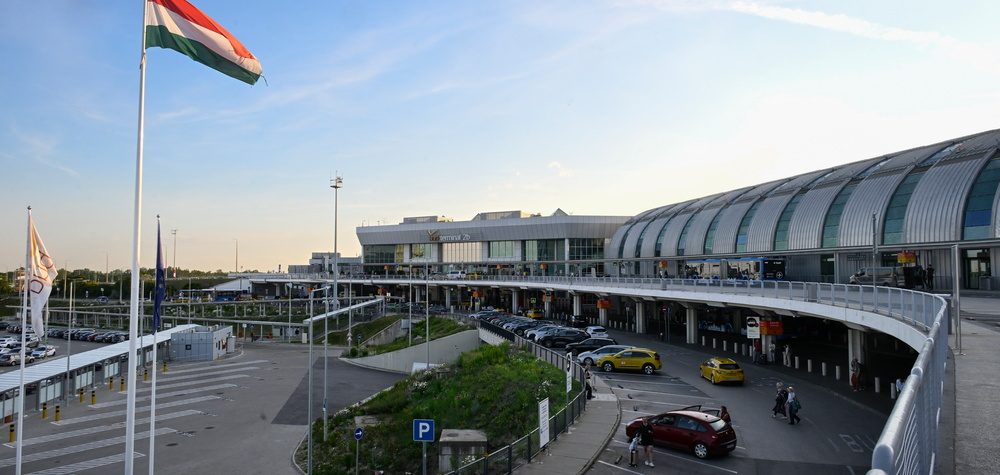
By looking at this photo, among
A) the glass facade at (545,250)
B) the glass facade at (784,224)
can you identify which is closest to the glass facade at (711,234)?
the glass facade at (784,224)

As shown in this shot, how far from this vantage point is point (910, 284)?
129 feet

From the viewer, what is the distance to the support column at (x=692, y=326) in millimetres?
48188

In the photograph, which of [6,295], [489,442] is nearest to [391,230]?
[6,295]

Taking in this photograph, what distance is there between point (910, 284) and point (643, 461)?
29812 mm

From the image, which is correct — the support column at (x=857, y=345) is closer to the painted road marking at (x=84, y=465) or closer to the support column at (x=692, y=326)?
the support column at (x=692, y=326)

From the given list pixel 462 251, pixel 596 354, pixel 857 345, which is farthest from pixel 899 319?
pixel 462 251

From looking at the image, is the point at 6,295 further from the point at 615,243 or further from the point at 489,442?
the point at 489,442

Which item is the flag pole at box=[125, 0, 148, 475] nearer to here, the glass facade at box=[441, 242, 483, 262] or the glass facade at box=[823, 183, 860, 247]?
the glass facade at box=[823, 183, 860, 247]

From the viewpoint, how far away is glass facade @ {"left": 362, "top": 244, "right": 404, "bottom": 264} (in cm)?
12062

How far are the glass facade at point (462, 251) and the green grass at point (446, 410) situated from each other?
72554mm

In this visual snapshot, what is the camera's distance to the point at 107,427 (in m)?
31.3

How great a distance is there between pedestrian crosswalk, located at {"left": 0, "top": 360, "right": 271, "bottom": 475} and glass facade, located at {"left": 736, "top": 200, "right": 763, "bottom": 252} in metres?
46.6

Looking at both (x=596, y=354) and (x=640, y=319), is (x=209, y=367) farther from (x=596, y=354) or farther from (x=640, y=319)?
(x=640, y=319)

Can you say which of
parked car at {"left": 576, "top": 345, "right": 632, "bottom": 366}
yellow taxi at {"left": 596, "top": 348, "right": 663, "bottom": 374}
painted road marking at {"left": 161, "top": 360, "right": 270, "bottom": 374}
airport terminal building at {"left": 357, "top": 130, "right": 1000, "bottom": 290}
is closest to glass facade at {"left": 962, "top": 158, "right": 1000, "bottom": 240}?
airport terminal building at {"left": 357, "top": 130, "right": 1000, "bottom": 290}
